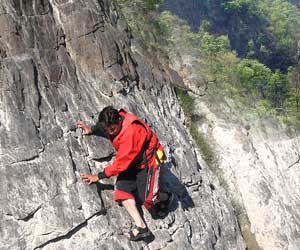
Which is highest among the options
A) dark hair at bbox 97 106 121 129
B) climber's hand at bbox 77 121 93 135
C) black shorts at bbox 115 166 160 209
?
dark hair at bbox 97 106 121 129

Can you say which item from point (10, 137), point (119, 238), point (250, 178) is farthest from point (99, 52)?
point (250, 178)

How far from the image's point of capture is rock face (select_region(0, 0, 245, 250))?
8539 mm

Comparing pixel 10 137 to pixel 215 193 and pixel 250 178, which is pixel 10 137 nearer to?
pixel 215 193

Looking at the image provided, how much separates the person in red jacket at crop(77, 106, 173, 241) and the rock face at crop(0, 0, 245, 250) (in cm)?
37

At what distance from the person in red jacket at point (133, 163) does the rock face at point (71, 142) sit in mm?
367

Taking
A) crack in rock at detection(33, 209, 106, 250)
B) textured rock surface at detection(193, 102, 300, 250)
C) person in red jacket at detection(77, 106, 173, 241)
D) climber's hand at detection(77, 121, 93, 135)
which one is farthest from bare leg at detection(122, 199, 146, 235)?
textured rock surface at detection(193, 102, 300, 250)

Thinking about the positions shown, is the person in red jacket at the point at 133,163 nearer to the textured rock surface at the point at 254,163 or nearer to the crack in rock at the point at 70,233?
the crack in rock at the point at 70,233

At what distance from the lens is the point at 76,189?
29.3ft

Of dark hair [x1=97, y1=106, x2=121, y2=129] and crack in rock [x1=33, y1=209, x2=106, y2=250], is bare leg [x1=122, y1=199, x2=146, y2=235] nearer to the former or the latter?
crack in rock [x1=33, y1=209, x2=106, y2=250]

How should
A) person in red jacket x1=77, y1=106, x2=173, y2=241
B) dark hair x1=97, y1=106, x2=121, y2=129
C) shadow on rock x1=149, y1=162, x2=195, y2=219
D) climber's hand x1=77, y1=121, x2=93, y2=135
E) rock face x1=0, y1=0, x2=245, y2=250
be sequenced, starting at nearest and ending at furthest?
1. dark hair x1=97, y1=106, x2=121, y2=129
2. person in red jacket x1=77, y1=106, x2=173, y2=241
3. rock face x1=0, y1=0, x2=245, y2=250
4. climber's hand x1=77, y1=121, x2=93, y2=135
5. shadow on rock x1=149, y1=162, x2=195, y2=219

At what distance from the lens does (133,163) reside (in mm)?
8555

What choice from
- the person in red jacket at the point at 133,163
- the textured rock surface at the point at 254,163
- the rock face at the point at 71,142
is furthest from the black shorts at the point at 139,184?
the textured rock surface at the point at 254,163

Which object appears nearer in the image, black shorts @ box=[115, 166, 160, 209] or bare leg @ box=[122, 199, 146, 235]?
black shorts @ box=[115, 166, 160, 209]

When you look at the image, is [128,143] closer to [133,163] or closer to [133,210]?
[133,163]
